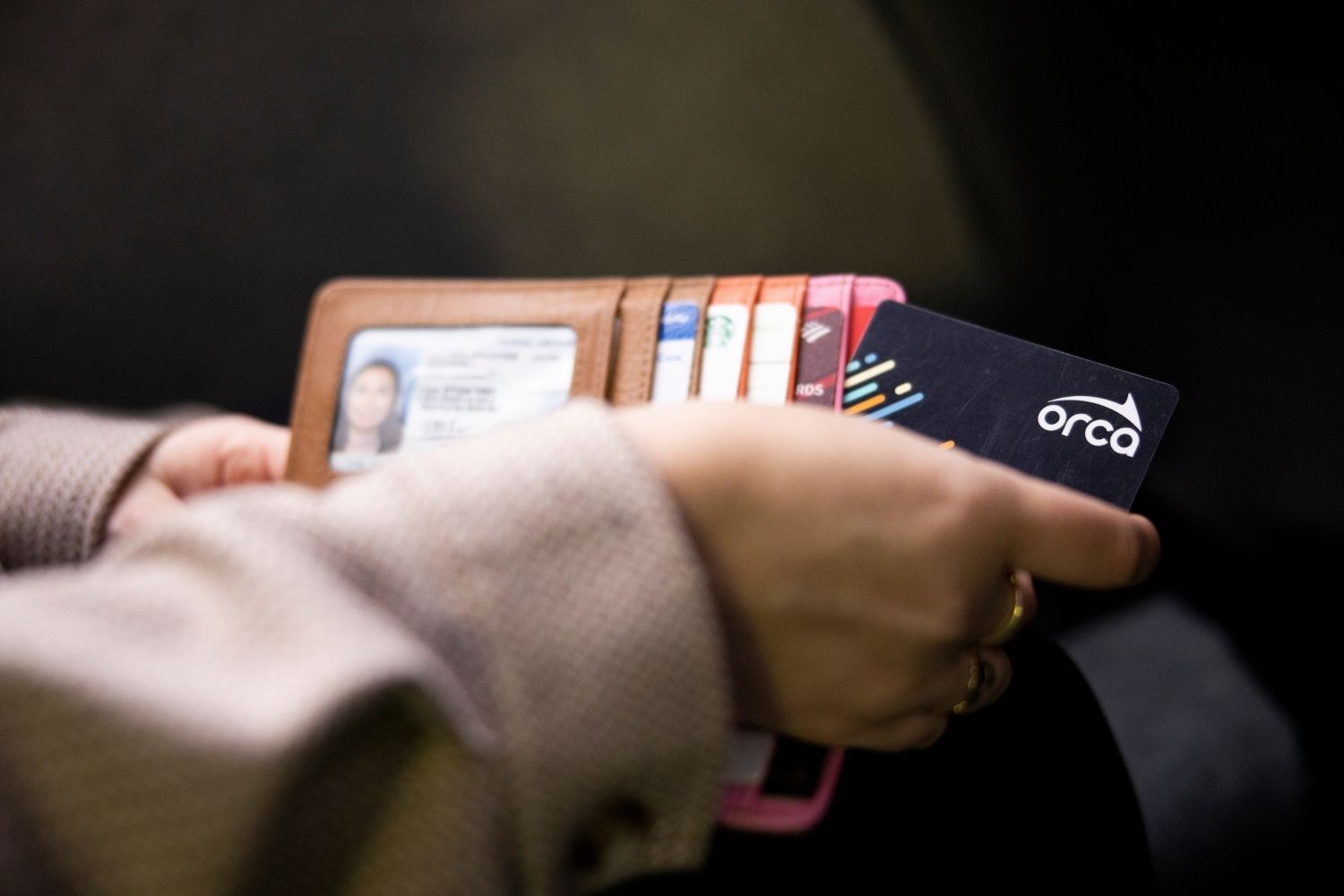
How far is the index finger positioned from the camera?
37 cm

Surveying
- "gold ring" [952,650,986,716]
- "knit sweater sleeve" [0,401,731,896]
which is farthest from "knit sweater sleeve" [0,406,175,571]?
"gold ring" [952,650,986,716]

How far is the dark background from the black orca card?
283mm

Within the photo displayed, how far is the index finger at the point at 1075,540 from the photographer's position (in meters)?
0.37

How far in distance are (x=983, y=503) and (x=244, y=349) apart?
3.01 ft

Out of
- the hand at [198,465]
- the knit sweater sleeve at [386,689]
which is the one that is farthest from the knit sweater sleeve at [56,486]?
the knit sweater sleeve at [386,689]

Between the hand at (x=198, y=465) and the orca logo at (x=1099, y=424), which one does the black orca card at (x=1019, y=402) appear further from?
the hand at (x=198, y=465)

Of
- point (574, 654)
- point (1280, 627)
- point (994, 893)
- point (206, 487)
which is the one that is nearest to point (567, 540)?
point (574, 654)

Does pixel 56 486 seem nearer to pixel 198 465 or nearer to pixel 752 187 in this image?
pixel 198 465

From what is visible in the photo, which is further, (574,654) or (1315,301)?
(1315,301)

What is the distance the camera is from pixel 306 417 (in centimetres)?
72

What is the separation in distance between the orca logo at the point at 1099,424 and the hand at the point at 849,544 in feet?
0.48

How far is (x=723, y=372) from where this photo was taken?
0.65m

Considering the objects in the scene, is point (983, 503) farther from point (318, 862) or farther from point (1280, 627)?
point (1280, 627)

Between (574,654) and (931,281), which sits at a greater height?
(931,281)
